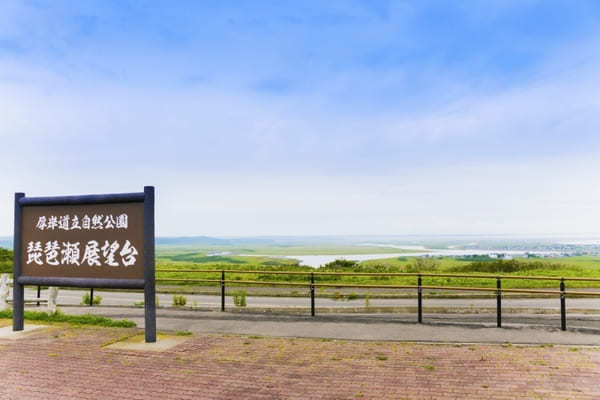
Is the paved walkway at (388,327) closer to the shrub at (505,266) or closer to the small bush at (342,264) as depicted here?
the shrub at (505,266)

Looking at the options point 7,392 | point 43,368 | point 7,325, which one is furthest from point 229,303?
point 7,392

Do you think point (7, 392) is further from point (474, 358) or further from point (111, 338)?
point (474, 358)

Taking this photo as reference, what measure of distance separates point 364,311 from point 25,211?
8612 mm

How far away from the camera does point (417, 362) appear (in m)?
6.81

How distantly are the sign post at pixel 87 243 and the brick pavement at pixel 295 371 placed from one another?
1.29 m

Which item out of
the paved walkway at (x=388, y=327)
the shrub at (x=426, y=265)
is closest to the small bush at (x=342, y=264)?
the shrub at (x=426, y=265)

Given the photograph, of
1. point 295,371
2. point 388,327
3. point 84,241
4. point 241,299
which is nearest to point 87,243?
point 84,241

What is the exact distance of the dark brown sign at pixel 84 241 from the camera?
8.82m

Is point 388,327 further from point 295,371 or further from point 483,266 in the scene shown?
point 483,266

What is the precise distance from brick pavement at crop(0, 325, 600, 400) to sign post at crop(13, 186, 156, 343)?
1.29 m

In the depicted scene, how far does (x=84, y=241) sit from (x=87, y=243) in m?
0.08

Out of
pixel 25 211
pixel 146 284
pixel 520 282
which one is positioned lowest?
pixel 520 282

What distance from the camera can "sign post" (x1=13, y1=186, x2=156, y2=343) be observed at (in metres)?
8.64

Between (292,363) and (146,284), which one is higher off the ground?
(146,284)
